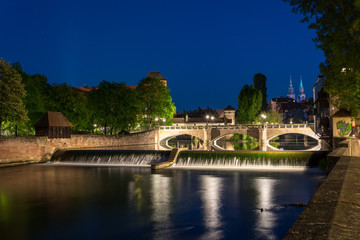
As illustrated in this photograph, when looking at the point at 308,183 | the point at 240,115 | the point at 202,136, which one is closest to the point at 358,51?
the point at 308,183

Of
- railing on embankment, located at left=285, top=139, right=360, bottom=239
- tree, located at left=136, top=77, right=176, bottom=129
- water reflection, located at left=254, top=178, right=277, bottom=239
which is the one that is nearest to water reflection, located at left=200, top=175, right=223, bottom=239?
water reflection, located at left=254, top=178, right=277, bottom=239

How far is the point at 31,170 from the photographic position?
3394 centimetres

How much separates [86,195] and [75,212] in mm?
4350

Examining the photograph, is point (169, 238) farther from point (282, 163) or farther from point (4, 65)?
point (4, 65)

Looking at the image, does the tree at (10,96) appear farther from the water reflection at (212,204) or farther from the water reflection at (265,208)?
the water reflection at (265,208)

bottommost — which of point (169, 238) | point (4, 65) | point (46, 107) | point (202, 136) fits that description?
point (169, 238)

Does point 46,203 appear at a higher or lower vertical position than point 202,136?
lower

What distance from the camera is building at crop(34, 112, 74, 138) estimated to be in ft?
142

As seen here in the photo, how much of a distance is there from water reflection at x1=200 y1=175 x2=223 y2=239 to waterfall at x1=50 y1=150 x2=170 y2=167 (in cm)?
1076

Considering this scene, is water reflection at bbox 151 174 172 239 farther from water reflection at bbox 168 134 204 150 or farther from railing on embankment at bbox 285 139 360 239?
water reflection at bbox 168 134 204 150

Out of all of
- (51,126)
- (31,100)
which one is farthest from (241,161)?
(31,100)

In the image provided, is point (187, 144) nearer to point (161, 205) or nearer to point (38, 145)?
point (38, 145)

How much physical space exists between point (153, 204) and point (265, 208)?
6.10m

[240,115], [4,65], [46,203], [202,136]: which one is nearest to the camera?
[46,203]
